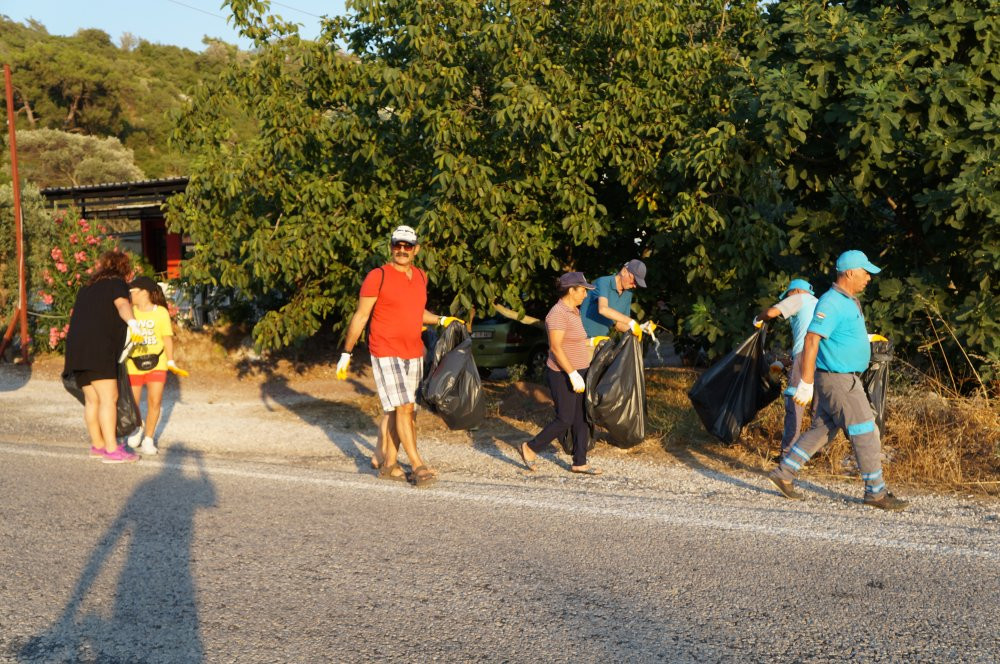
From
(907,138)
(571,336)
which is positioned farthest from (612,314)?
(907,138)

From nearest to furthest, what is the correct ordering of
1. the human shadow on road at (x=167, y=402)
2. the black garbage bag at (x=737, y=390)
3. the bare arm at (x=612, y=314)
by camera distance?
the black garbage bag at (x=737, y=390), the bare arm at (x=612, y=314), the human shadow on road at (x=167, y=402)

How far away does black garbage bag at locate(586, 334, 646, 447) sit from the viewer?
24.2 ft

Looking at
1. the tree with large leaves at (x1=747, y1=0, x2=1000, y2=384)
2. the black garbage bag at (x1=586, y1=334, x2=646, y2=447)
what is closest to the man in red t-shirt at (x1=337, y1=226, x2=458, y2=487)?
the black garbage bag at (x1=586, y1=334, x2=646, y2=447)

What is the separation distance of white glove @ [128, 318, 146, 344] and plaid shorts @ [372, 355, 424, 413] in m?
2.53

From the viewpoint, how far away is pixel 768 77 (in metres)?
8.03

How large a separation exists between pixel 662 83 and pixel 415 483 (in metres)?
5.55

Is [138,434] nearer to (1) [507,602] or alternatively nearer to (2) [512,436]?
(2) [512,436]

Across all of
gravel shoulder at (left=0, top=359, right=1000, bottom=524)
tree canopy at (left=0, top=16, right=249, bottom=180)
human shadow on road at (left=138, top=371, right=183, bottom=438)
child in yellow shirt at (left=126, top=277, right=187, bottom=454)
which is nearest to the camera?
gravel shoulder at (left=0, top=359, right=1000, bottom=524)

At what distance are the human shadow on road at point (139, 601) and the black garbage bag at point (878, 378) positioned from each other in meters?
4.59

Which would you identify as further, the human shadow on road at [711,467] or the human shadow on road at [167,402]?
the human shadow on road at [167,402]

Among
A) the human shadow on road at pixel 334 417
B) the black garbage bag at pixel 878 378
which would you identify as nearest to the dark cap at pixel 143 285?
the human shadow on road at pixel 334 417

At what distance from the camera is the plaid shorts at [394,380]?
6.99 metres

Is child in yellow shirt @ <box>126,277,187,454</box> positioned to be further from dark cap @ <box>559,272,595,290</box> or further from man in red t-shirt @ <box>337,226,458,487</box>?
dark cap @ <box>559,272,595,290</box>

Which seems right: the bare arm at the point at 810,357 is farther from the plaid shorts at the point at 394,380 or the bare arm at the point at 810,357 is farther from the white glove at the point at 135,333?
the white glove at the point at 135,333
